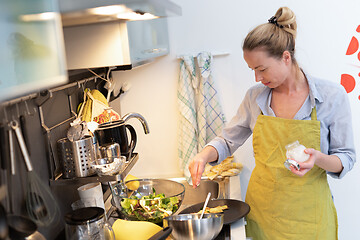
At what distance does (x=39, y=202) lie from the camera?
4.32ft

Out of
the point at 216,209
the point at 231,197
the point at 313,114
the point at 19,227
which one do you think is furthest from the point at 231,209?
the point at 19,227

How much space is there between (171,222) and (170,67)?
4.04ft

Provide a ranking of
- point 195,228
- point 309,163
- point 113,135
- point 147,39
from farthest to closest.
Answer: point 147,39, point 113,135, point 309,163, point 195,228

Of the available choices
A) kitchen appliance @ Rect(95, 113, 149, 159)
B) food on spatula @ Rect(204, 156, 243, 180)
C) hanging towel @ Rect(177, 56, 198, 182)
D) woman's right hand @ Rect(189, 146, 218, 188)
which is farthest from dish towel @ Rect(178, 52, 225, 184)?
kitchen appliance @ Rect(95, 113, 149, 159)

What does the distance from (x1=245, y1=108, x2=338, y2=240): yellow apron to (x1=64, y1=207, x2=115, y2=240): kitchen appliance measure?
29.2 inches

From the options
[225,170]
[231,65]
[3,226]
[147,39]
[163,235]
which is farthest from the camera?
[231,65]

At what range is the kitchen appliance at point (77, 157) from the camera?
1.44m

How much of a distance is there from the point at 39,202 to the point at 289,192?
0.97 metres

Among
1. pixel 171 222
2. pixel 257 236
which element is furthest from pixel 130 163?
pixel 257 236

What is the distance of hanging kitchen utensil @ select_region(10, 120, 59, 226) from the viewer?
125 cm

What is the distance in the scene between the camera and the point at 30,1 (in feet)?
2.50

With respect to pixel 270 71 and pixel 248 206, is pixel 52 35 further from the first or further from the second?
pixel 248 206

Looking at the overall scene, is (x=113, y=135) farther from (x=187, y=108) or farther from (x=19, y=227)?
(x=187, y=108)

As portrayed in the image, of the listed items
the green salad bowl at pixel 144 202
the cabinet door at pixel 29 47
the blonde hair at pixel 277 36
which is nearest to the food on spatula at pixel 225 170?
the green salad bowl at pixel 144 202
